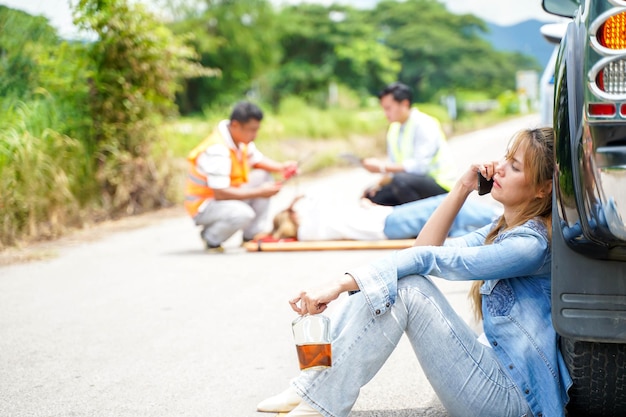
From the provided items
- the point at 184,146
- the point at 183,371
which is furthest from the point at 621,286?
the point at 184,146

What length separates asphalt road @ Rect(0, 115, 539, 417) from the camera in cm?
422

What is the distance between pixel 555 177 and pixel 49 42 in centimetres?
822

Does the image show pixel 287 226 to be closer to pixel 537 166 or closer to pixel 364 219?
pixel 364 219

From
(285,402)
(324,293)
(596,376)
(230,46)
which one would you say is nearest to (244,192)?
(285,402)

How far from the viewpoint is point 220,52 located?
121 feet

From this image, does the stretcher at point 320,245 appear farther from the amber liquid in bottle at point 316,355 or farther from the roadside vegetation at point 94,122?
the amber liquid in bottle at point 316,355

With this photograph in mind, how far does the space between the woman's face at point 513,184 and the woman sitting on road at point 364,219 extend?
4279 mm

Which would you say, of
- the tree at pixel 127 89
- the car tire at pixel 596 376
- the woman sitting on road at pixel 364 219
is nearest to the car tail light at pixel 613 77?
the car tire at pixel 596 376

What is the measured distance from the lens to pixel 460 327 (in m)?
3.35

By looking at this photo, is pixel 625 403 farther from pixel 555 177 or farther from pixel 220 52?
pixel 220 52

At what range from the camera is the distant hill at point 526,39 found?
10.3 m

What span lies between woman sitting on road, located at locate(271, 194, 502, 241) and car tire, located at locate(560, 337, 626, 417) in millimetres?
4472

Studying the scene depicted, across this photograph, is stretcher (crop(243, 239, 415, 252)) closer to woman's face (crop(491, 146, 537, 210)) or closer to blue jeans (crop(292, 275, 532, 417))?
woman's face (crop(491, 146, 537, 210))

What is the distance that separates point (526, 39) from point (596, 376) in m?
15.5
